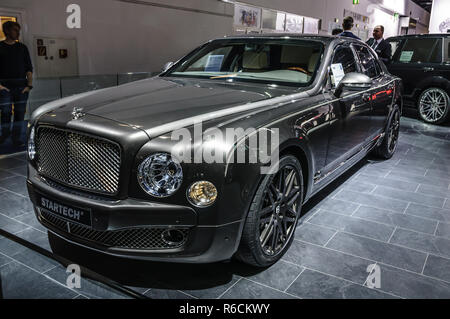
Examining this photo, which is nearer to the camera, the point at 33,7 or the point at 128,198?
the point at 128,198

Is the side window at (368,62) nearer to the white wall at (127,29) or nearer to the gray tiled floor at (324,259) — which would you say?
the gray tiled floor at (324,259)

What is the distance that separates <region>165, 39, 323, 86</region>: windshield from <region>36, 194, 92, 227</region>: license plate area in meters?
1.60

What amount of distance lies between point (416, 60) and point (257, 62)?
5742 millimetres

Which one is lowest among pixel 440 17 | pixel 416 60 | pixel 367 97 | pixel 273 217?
pixel 273 217

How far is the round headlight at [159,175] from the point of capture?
1.95m

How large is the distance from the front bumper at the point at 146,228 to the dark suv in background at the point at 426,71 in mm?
6915

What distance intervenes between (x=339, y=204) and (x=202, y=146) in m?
2.07

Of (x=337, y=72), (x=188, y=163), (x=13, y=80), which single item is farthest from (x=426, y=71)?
(x=188, y=163)

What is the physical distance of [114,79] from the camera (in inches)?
278

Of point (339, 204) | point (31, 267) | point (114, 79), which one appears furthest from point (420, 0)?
point (31, 267)

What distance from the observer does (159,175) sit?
A: 1.96 metres

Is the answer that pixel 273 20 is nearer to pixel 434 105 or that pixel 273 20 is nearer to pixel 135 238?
pixel 434 105

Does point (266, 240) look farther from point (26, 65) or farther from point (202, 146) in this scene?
point (26, 65)

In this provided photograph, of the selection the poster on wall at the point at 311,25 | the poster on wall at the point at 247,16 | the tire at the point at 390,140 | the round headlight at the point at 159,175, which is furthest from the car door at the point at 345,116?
the poster on wall at the point at 311,25
